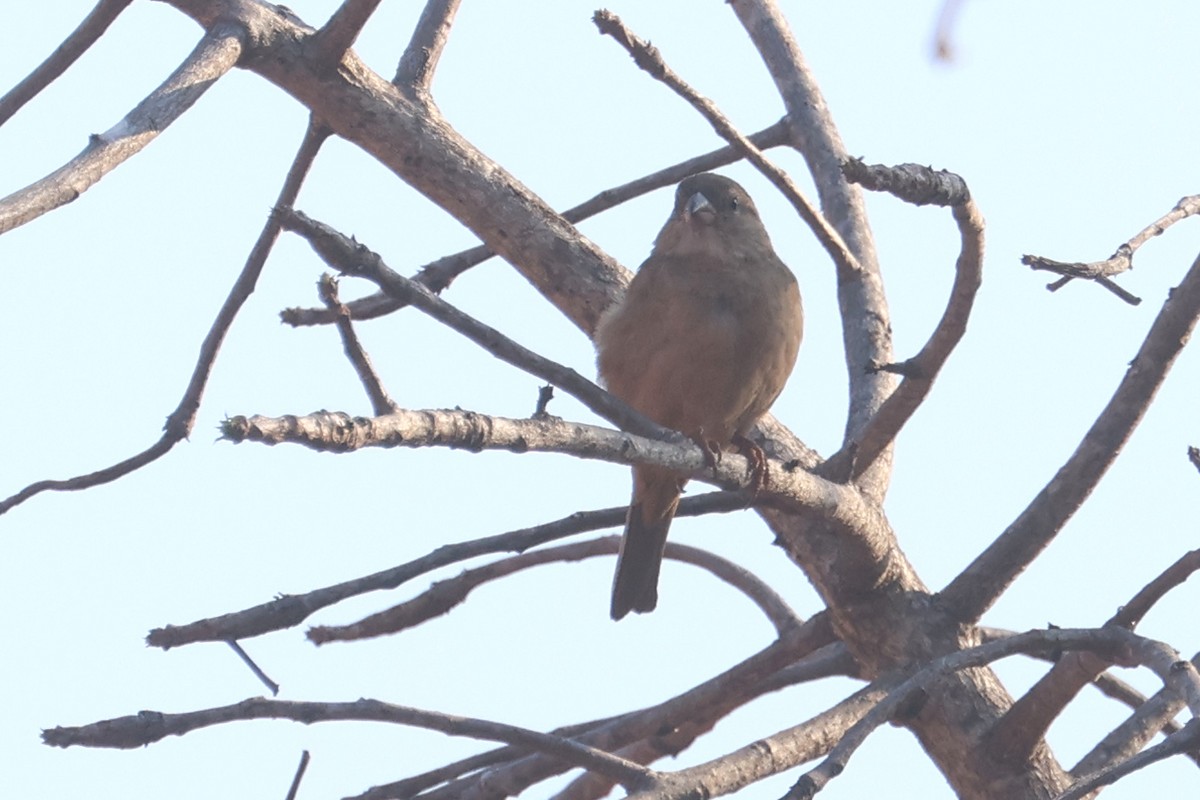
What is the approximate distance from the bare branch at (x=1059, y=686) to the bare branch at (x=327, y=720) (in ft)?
3.69

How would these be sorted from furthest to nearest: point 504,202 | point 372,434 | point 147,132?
point 504,202
point 147,132
point 372,434

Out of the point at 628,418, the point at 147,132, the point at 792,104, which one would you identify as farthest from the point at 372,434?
the point at 792,104

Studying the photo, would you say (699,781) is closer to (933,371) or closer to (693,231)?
(933,371)

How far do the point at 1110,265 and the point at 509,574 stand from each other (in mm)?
2018

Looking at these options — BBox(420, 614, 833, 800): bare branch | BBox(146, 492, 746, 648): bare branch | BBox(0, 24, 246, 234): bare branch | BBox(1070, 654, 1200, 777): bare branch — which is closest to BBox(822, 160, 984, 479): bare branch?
BBox(146, 492, 746, 648): bare branch

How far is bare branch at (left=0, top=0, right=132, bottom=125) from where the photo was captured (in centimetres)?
338

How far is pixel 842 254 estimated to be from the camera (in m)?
4.50

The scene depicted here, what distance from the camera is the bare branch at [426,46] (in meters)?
4.52

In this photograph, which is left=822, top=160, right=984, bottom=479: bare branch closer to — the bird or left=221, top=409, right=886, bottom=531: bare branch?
left=221, top=409, right=886, bottom=531: bare branch

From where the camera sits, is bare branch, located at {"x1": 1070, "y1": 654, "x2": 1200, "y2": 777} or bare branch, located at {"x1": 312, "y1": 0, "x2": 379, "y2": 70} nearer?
bare branch, located at {"x1": 1070, "y1": 654, "x2": 1200, "y2": 777}

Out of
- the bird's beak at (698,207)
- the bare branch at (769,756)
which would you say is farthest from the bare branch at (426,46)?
the bare branch at (769,756)

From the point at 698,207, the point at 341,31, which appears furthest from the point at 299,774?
the point at 698,207

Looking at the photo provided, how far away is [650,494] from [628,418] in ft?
6.66

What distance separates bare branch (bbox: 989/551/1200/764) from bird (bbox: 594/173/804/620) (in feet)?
3.67
